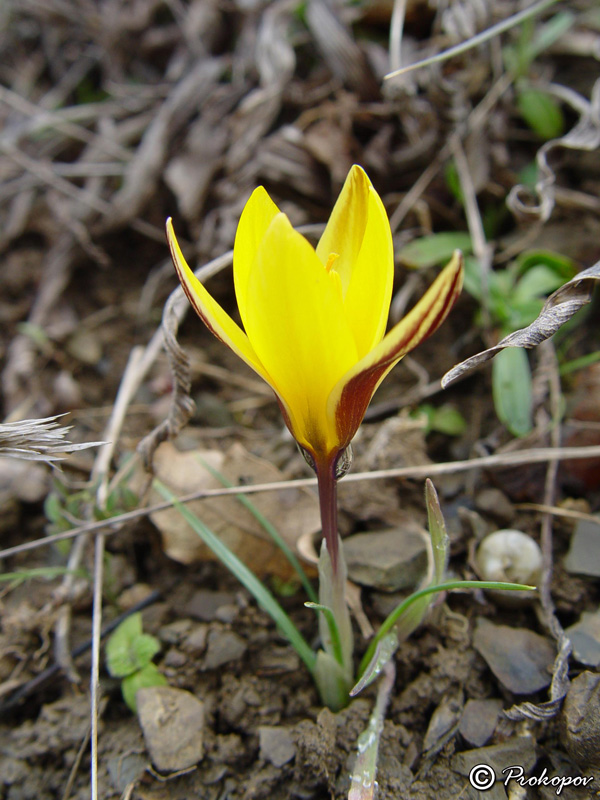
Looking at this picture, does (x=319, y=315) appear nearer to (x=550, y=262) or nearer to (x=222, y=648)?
(x=222, y=648)

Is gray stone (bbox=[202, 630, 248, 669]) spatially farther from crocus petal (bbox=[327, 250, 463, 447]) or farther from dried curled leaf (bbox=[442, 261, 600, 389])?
dried curled leaf (bbox=[442, 261, 600, 389])

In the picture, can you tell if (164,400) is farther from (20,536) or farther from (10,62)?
(10,62)

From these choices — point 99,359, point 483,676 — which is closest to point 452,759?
point 483,676

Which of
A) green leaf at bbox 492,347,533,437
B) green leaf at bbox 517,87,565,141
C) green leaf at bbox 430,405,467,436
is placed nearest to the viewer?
green leaf at bbox 492,347,533,437

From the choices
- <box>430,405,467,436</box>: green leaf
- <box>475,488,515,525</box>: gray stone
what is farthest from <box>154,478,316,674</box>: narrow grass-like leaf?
<box>430,405,467,436</box>: green leaf

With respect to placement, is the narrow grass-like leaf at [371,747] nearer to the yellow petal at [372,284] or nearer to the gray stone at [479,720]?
the gray stone at [479,720]

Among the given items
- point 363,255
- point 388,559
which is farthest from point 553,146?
point 388,559

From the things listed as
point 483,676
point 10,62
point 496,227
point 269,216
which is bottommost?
point 483,676
